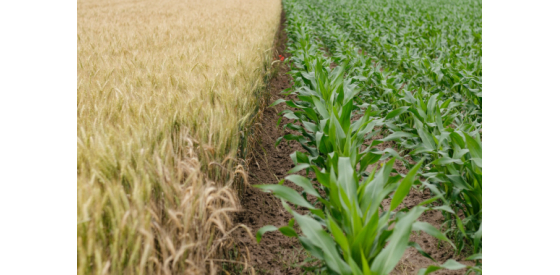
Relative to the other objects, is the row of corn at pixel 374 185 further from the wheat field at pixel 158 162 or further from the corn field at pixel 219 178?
the wheat field at pixel 158 162

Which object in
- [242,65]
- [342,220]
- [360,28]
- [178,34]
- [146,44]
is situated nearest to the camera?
[342,220]

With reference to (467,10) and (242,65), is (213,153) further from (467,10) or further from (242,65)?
(467,10)

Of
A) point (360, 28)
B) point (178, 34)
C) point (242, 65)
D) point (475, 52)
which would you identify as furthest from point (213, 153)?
point (360, 28)

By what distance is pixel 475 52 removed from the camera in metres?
6.54

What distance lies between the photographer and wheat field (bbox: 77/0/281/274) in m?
0.98

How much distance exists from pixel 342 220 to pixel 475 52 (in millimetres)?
6375

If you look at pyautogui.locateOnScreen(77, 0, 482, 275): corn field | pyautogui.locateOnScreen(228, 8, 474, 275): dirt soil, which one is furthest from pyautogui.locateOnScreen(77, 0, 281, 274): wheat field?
pyautogui.locateOnScreen(228, 8, 474, 275): dirt soil

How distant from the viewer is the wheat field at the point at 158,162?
3.21ft

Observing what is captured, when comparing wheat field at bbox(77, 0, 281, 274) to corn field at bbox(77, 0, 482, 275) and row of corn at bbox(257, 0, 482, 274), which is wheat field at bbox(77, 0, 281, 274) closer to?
corn field at bbox(77, 0, 482, 275)

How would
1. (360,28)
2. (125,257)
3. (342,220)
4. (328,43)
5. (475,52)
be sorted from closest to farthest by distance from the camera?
(125,257), (342,220), (475,52), (328,43), (360,28)

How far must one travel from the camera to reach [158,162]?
45.8 inches

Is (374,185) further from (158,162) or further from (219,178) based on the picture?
(158,162)

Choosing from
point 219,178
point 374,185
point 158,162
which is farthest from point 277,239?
point 158,162

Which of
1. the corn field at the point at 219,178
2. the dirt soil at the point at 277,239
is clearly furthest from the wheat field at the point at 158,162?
the dirt soil at the point at 277,239
